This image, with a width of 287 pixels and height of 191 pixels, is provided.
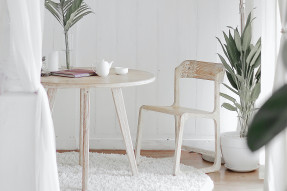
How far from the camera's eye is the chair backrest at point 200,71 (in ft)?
12.5

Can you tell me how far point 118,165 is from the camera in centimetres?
378

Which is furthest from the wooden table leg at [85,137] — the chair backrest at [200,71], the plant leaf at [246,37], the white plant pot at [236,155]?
the plant leaf at [246,37]

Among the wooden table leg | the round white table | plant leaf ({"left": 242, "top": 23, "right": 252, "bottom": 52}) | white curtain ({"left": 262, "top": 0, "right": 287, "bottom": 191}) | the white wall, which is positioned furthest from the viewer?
the white wall

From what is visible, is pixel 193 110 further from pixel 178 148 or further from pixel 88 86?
pixel 88 86

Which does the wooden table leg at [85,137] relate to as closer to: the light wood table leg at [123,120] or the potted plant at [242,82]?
the light wood table leg at [123,120]

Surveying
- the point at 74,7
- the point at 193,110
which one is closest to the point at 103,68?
the point at 74,7

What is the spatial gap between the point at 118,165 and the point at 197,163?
2.18 ft

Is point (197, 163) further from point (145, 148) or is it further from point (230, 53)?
point (230, 53)

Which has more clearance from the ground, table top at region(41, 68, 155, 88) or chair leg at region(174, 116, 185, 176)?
table top at region(41, 68, 155, 88)

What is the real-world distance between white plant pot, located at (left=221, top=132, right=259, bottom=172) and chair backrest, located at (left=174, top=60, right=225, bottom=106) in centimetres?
29

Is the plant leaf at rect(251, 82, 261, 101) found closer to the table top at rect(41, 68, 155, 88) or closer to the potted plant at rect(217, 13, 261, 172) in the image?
the potted plant at rect(217, 13, 261, 172)

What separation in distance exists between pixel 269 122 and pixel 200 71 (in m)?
3.60

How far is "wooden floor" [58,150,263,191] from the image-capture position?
341 centimetres

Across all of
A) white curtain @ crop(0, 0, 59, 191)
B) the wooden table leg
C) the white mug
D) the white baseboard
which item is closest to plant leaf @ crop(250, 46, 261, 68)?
the white baseboard
